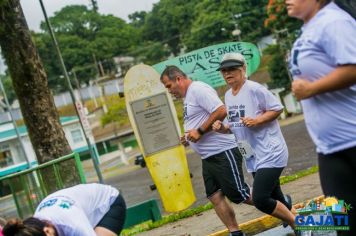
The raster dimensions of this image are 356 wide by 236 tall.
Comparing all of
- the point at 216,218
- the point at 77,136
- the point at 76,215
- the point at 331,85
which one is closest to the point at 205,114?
the point at 216,218

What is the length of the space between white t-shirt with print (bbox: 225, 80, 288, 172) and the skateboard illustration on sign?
322cm

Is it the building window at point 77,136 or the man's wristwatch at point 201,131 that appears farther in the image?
the building window at point 77,136

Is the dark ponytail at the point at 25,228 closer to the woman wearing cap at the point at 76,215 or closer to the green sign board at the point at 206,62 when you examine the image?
the woman wearing cap at the point at 76,215

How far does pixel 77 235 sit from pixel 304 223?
123 centimetres

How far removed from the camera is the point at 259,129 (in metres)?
4.67

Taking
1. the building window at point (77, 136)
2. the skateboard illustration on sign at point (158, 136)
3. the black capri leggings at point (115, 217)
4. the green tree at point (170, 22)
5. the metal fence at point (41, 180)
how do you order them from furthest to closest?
the green tree at point (170, 22), the building window at point (77, 136), the skateboard illustration on sign at point (158, 136), the metal fence at point (41, 180), the black capri leggings at point (115, 217)

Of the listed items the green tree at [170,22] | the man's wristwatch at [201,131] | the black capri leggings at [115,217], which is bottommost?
the black capri leggings at [115,217]

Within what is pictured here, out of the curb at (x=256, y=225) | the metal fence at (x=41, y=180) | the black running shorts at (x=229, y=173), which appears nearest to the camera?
the black running shorts at (x=229, y=173)

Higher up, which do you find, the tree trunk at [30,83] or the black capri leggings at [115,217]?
the tree trunk at [30,83]

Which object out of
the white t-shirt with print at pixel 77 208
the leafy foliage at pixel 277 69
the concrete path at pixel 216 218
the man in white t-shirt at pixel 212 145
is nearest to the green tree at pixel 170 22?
the leafy foliage at pixel 277 69

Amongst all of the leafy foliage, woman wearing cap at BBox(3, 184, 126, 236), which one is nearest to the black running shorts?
woman wearing cap at BBox(3, 184, 126, 236)

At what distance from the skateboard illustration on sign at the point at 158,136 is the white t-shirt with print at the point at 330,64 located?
207 inches

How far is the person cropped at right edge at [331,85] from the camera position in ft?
8.87

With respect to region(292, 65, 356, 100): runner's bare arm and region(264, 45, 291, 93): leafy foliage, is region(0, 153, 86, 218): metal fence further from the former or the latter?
region(264, 45, 291, 93): leafy foliage
